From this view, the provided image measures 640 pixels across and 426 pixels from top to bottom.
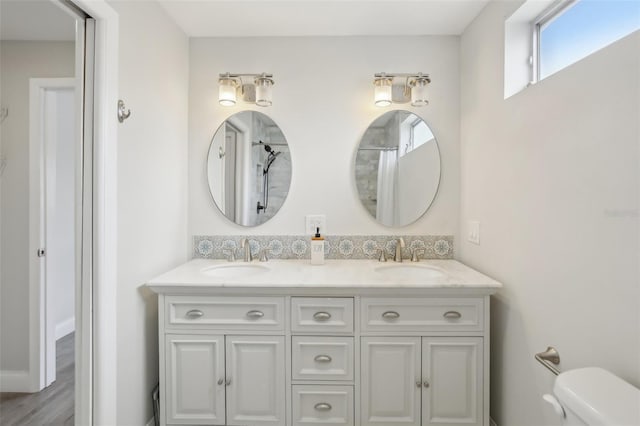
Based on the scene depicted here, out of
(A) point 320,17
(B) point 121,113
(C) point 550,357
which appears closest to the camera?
(C) point 550,357

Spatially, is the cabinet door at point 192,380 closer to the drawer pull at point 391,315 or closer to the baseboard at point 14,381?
the baseboard at point 14,381

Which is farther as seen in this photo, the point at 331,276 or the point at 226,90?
the point at 226,90

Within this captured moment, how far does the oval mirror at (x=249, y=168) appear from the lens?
2125mm

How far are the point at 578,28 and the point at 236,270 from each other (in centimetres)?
203

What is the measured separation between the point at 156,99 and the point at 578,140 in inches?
75.4

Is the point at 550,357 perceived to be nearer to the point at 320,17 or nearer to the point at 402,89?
the point at 402,89

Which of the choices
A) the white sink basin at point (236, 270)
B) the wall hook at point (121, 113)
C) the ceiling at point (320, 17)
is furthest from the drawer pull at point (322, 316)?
the ceiling at point (320, 17)

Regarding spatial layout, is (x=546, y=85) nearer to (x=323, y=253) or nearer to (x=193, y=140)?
(x=323, y=253)

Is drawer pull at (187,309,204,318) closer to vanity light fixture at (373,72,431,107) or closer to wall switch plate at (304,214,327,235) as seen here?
wall switch plate at (304,214,327,235)

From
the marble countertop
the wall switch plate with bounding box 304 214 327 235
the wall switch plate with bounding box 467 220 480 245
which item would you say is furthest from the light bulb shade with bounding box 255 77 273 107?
the wall switch plate with bounding box 467 220 480 245

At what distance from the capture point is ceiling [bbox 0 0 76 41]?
0.94 meters

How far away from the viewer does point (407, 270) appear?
200 cm

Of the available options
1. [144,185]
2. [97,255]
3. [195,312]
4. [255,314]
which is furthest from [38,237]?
[255,314]

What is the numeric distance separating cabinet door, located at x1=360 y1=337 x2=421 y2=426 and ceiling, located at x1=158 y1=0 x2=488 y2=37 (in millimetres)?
1790
